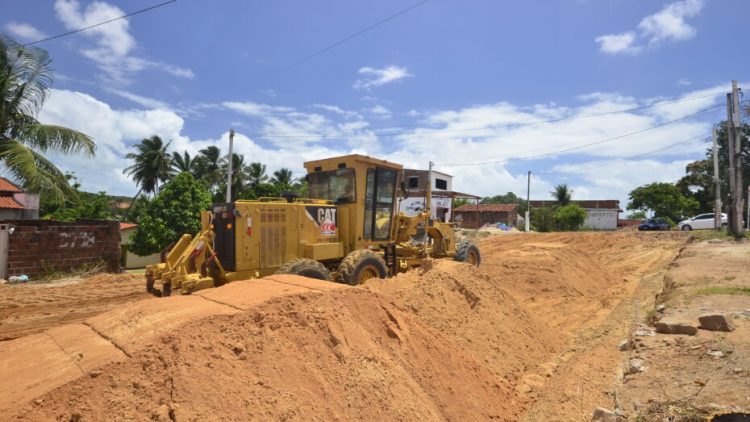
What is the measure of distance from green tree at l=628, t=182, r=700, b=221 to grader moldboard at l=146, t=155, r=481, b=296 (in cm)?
4560

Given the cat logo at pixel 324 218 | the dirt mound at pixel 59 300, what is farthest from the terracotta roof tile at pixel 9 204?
the cat logo at pixel 324 218

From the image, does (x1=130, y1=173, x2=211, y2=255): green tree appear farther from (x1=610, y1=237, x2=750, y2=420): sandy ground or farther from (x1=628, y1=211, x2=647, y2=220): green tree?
(x1=628, y1=211, x2=647, y2=220): green tree

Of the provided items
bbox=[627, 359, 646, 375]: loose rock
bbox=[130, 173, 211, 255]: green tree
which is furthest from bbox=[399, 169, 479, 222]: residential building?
bbox=[627, 359, 646, 375]: loose rock

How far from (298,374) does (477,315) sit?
142 inches

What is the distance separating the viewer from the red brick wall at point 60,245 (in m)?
12.9

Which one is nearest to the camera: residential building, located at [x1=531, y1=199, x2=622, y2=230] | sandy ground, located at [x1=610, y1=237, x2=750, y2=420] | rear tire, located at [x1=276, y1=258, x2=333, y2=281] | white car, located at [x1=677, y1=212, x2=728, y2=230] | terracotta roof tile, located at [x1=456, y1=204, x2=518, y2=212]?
sandy ground, located at [x1=610, y1=237, x2=750, y2=420]

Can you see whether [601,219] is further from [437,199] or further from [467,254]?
[467,254]

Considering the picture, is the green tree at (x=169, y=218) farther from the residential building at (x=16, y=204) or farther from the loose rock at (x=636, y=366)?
the loose rock at (x=636, y=366)

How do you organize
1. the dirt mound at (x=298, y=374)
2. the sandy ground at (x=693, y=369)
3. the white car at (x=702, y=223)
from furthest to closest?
1. the white car at (x=702, y=223)
2. the sandy ground at (x=693, y=369)
3. the dirt mound at (x=298, y=374)

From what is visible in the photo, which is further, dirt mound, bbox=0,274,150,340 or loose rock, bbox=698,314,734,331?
dirt mound, bbox=0,274,150,340

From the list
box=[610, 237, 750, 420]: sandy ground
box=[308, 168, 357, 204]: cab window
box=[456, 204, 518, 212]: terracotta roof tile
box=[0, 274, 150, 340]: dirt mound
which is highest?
box=[456, 204, 518, 212]: terracotta roof tile

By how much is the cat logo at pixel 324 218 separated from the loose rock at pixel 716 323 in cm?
565

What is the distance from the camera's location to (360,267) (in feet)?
25.1

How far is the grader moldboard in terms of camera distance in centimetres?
703
